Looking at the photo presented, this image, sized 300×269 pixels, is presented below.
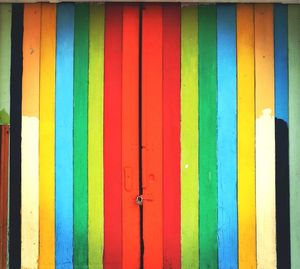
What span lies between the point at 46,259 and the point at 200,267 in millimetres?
983

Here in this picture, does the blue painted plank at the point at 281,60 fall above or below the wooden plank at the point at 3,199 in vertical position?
above

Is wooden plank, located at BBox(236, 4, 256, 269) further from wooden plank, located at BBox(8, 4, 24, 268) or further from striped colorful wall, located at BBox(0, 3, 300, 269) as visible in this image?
wooden plank, located at BBox(8, 4, 24, 268)

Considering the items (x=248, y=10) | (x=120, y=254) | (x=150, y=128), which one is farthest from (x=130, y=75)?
(x=120, y=254)

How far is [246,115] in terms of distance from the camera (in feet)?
11.6

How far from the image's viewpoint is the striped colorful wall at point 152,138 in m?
3.53

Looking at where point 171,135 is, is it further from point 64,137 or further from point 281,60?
point 281,60

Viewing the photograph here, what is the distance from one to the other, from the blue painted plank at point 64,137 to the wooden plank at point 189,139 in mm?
714

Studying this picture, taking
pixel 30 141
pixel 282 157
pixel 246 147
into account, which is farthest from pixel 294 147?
pixel 30 141

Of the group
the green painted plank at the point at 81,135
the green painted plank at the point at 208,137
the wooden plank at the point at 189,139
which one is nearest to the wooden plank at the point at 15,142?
the green painted plank at the point at 81,135

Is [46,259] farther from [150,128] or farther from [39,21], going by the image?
[39,21]

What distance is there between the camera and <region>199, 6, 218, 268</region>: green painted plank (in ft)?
11.6

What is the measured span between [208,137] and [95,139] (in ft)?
2.37

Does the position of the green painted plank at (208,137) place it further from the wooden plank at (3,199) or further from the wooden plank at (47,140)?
the wooden plank at (3,199)

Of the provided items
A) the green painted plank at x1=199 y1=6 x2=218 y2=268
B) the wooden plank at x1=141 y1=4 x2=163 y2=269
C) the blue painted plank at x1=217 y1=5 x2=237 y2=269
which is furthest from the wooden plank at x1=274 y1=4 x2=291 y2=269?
the wooden plank at x1=141 y1=4 x2=163 y2=269
